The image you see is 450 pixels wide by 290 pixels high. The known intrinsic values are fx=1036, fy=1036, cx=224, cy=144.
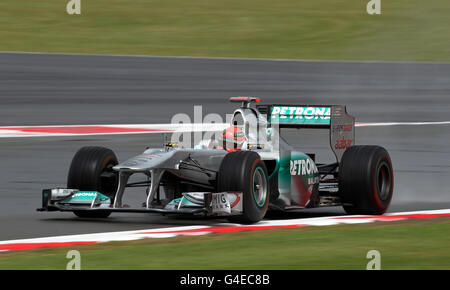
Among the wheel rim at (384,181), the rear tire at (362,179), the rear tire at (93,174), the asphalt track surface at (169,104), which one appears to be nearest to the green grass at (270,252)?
the rear tire at (362,179)

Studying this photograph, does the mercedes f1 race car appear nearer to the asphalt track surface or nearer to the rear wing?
the rear wing

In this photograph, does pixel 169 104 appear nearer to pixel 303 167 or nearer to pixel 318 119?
pixel 318 119

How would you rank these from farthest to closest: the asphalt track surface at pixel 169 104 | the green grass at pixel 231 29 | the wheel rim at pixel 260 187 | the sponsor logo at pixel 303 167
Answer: the green grass at pixel 231 29 → the asphalt track surface at pixel 169 104 → the sponsor logo at pixel 303 167 → the wheel rim at pixel 260 187

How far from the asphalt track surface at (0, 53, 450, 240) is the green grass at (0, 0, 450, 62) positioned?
294 centimetres

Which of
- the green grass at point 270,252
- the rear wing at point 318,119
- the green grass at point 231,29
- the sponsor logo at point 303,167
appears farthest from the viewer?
the green grass at point 231,29

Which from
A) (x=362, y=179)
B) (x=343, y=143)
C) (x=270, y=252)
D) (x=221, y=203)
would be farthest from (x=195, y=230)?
(x=343, y=143)

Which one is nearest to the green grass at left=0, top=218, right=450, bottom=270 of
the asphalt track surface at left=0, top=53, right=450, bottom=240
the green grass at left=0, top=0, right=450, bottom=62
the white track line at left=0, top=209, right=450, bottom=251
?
the white track line at left=0, top=209, right=450, bottom=251

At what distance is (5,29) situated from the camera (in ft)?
109

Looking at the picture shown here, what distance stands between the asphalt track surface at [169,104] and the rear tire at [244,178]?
67cm

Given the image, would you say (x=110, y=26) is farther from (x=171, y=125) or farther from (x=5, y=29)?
(x=171, y=125)

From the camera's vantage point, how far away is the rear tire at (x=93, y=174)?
1087 cm

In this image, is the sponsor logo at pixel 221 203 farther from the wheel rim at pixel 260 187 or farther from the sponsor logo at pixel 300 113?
the sponsor logo at pixel 300 113

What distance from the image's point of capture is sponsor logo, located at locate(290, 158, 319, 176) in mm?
11078
